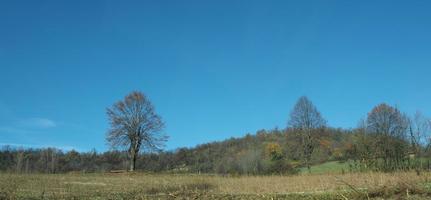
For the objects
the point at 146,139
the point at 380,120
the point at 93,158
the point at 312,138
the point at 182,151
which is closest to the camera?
the point at 380,120

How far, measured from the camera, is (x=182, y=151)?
378ft

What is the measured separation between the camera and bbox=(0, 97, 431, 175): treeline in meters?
21.6

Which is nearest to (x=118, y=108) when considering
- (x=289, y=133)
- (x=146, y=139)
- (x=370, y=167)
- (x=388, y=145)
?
(x=146, y=139)

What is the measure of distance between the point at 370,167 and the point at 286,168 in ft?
100

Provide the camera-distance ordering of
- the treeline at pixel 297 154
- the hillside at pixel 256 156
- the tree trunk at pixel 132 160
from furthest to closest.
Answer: the tree trunk at pixel 132 160
the hillside at pixel 256 156
the treeline at pixel 297 154

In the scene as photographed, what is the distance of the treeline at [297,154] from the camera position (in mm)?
21609

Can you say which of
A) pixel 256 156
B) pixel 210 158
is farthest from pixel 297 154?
pixel 210 158

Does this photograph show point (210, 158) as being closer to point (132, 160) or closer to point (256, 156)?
point (132, 160)

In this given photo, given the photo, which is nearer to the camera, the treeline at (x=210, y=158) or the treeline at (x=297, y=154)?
the treeline at (x=297, y=154)

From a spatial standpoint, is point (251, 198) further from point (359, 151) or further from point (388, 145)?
point (388, 145)

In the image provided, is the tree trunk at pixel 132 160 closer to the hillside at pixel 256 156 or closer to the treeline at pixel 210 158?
the treeline at pixel 210 158

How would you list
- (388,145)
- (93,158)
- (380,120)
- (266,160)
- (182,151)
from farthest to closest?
1. (182,151)
2. (93,158)
3. (266,160)
4. (380,120)
5. (388,145)

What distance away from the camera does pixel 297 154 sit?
67625 mm

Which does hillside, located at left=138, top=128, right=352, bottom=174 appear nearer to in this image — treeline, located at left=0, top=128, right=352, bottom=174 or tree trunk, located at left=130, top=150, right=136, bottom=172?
treeline, located at left=0, top=128, right=352, bottom=174
